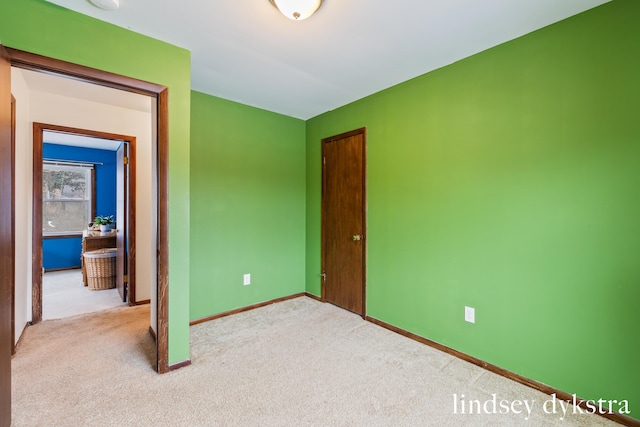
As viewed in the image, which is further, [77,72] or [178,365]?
[178,365]

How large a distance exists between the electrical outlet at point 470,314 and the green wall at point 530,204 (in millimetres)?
39

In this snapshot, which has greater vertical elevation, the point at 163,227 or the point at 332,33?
the point at 332,33

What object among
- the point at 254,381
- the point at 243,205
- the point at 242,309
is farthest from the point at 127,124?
the point at 254,381

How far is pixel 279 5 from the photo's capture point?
163 centimetres

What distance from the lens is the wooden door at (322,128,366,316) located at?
125 inches

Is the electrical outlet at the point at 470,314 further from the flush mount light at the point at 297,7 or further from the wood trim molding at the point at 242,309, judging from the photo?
the flush mount light at the point at 297,7

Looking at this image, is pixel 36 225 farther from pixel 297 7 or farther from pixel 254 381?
pixel 297 7

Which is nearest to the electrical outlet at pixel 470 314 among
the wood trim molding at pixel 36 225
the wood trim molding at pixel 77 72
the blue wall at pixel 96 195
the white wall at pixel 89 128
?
the white wall at pixel 89 128

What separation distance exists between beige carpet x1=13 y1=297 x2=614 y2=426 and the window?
363 cm

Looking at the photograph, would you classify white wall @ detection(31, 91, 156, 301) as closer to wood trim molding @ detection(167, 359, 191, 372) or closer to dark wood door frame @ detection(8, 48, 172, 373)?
dark wood door frame @ detection(8, 48, 172, 373)

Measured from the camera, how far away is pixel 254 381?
6.57ft

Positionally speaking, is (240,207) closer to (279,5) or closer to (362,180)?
(362,180)

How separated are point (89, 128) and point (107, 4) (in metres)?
2.04

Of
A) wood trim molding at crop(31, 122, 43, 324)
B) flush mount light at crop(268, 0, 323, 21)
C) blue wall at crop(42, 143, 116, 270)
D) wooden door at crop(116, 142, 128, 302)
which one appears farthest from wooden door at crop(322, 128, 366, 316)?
blue wall at crop(42, 143, 116, 270)
